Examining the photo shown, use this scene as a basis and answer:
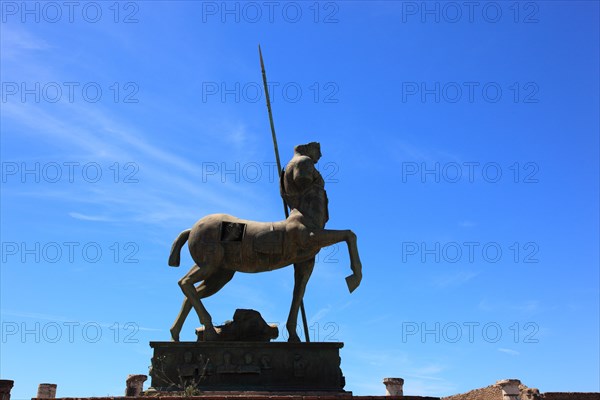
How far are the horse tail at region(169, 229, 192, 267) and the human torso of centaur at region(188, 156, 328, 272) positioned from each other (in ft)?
1.04

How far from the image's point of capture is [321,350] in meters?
9.80

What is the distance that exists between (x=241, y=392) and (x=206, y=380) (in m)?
0.66

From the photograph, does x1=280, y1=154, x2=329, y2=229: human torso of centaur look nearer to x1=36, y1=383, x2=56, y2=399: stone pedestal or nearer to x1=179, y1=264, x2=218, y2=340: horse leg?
x1=179, y1=264, x2=218, y2=340: horse leg

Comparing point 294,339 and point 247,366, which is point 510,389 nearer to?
point 294,339

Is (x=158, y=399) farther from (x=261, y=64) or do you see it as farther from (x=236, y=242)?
(x=261, y=64)

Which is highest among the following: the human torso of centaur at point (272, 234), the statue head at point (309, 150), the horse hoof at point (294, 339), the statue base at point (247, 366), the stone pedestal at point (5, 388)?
the statue head at point (309, 150)

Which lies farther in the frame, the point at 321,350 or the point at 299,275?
the point at 299,275

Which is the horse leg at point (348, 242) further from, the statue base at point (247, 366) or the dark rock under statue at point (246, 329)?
the dark rock under statue at point (246, 329)

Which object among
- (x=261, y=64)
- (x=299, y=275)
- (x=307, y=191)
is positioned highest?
(x=261, y=64)

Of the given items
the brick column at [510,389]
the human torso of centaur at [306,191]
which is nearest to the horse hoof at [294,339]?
the human torso of centaur at [306,191]

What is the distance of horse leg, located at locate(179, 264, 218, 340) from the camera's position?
10414 millimetres

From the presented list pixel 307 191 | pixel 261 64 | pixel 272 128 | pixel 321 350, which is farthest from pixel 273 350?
pixel 261 64

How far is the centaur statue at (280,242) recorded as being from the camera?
33.6 ft

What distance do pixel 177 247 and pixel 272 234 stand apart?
1.81 m
